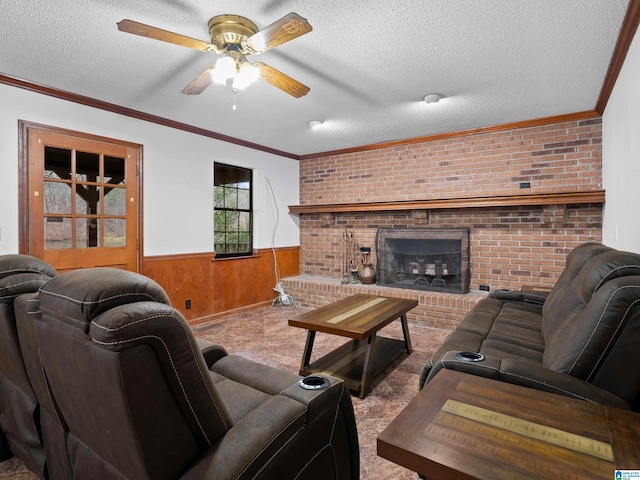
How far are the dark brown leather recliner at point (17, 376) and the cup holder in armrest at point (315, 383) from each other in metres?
1.05

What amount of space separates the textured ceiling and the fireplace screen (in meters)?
1.47

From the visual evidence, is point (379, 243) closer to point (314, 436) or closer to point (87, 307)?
point (314, 436)

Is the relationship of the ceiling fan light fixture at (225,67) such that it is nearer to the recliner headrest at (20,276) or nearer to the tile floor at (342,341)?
the recliner headrest at (20,276)

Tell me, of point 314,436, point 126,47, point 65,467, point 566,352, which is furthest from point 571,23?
point 65,467

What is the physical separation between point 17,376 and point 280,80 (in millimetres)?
2150

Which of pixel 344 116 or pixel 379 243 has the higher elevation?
pixel 344 116

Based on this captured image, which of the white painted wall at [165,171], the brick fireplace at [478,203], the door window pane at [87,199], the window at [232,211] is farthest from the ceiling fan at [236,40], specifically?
the brick fireplace at [478,203]

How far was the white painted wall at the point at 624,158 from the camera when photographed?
216cm

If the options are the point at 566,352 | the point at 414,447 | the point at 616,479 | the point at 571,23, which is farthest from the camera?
the point at 571,23

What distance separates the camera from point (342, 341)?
3.57 metres

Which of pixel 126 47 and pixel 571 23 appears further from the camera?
pixel 126 47

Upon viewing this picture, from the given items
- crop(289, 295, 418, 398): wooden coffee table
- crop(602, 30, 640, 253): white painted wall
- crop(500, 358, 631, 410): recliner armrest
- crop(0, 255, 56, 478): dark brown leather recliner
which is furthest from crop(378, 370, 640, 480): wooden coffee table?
crop(602, 30, 640, 253): white painted wall

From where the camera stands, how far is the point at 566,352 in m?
1.39

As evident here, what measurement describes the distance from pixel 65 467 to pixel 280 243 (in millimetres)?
4345
